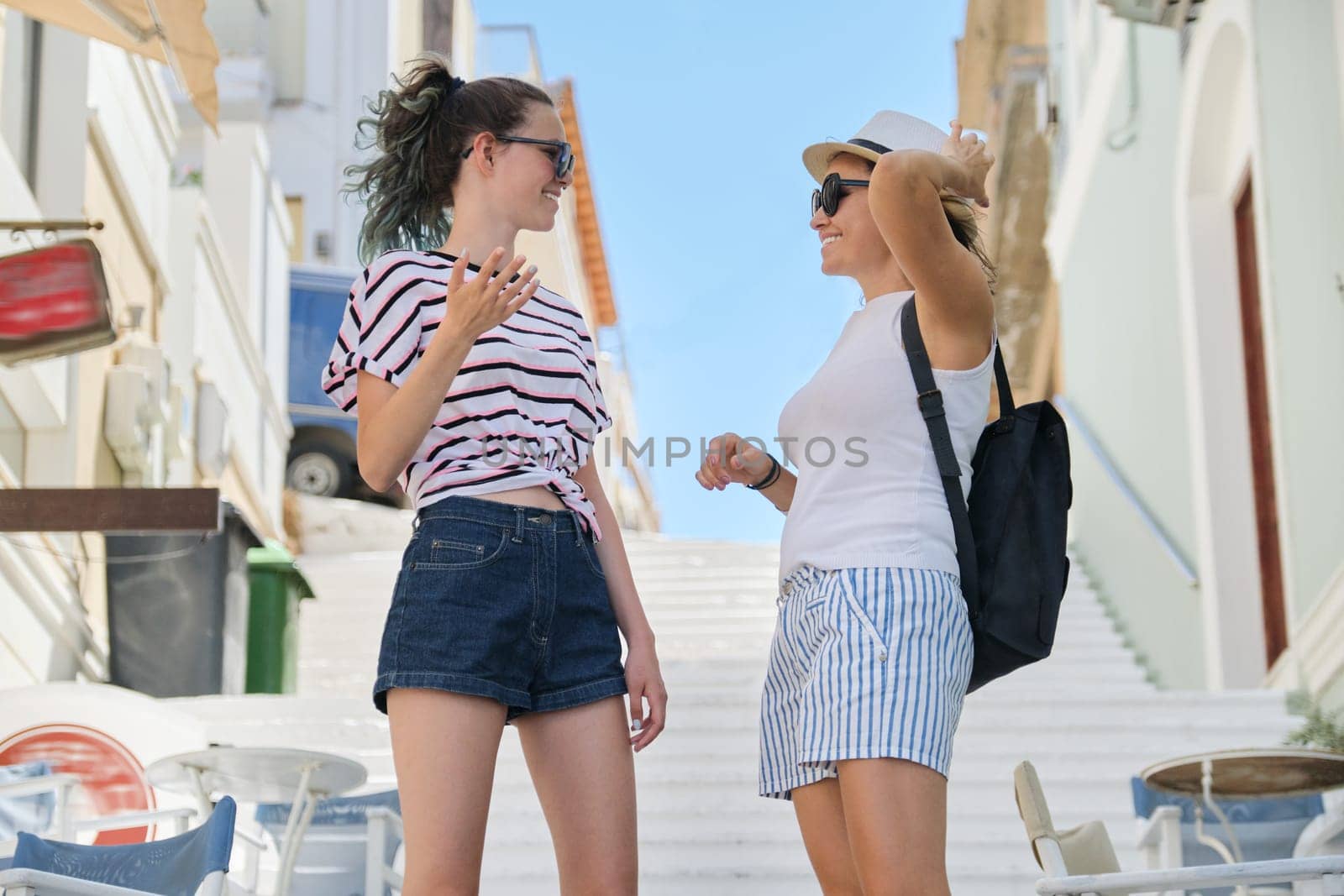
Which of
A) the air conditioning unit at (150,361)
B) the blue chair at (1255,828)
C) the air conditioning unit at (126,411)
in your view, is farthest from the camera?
the air conditioning unit at (150,361)

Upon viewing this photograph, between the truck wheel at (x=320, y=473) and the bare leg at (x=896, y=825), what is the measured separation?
53.3 ft

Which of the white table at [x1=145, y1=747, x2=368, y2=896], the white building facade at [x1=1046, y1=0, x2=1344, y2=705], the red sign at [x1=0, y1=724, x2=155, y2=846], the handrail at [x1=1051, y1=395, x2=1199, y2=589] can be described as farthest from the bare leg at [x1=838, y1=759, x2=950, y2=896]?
the handrail at [x1=1051, y1=395, x2=1199, y2=589]

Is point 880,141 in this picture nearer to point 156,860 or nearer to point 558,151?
point 558,151

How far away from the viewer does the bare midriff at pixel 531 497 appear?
106 inches

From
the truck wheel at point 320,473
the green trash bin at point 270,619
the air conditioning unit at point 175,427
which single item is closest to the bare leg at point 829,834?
the green trash bin at point 270,619

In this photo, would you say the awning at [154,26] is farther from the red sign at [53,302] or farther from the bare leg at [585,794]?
the bare leg at [585,794]

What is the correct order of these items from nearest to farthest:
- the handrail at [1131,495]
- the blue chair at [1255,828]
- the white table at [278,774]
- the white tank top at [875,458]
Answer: the white tank top at [875,458], the white table at [278,774], the blue chair at [1255,828], the handrail at [1131,495]

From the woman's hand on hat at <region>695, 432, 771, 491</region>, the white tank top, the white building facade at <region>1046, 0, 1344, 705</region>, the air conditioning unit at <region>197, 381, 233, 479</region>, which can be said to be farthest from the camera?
the air conditioning unit at <region>197, 381, 233, 479</region>

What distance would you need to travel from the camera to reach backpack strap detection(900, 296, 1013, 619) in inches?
108

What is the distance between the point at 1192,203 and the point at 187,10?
260 inches

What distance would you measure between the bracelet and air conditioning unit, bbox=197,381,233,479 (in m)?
9.57

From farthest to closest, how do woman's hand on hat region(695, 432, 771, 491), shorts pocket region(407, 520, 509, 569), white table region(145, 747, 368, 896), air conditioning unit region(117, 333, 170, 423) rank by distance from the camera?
air conditioning unit region(117, 333, 170, 423), white table region(145, 747, 368, 896), woman's hand on hat region(695, 432, 771, 491), shorts pocket region(407, 520, 509, 569)

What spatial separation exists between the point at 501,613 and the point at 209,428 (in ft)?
33.1

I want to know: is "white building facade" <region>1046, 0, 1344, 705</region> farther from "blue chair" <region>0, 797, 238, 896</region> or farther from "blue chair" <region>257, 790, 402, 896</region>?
"blue chair" <region>0, 797, 238, 896</region>
